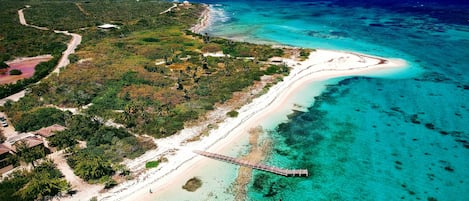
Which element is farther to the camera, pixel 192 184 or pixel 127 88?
pixel 127 88

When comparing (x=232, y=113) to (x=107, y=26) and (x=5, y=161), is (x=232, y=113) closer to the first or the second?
(x=5, y=161)

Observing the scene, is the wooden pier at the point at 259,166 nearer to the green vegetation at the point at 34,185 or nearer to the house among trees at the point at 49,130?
the green vegetation at the point at 34,185

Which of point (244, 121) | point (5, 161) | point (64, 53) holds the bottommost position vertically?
point (244, 121)

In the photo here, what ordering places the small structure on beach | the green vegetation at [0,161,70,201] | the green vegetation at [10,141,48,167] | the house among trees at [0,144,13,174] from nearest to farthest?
the green vegetation at [0,161,70,201]
the house among trees at [0,144,13,174]
the green vegetation at [10,141,48,167]
the small structure on beach

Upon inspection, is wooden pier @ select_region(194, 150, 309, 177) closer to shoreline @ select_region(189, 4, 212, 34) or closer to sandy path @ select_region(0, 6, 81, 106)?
sandy path @ select_region(0, 6, 81, 106)

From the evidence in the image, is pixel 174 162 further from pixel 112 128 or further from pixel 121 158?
pixel 112 128

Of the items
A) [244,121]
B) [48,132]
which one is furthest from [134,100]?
[244,121]

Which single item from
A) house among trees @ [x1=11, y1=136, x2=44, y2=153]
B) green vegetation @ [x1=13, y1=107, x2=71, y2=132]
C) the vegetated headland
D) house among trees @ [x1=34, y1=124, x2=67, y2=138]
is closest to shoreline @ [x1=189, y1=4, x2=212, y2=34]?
the vegetated headland
